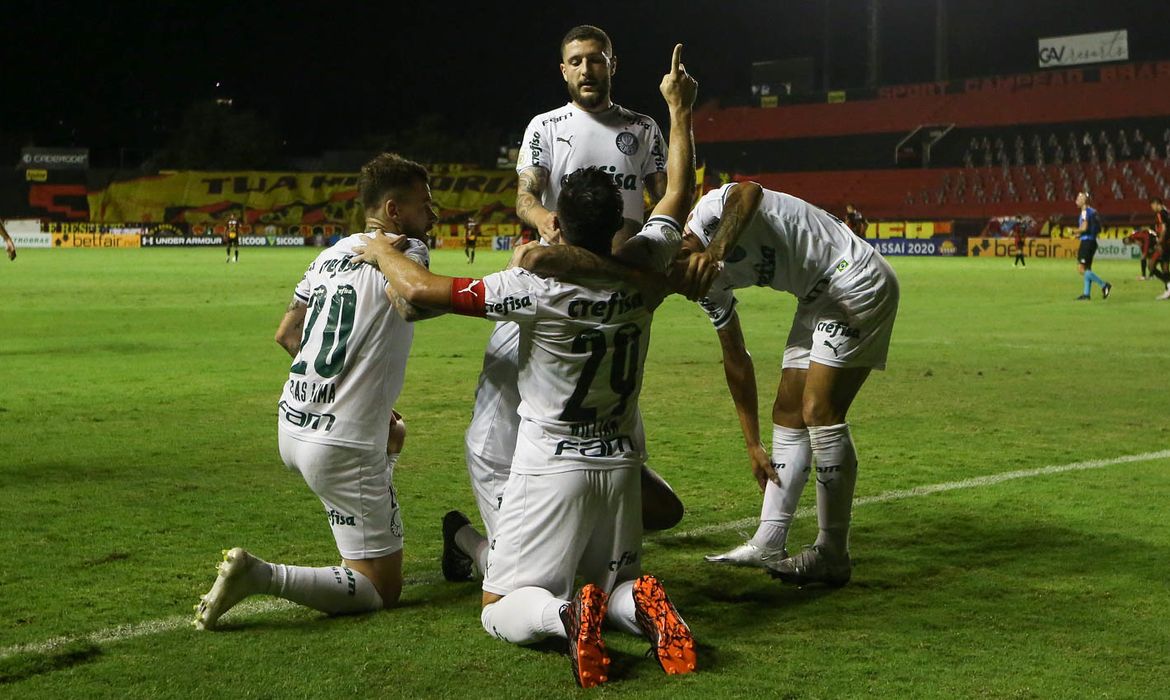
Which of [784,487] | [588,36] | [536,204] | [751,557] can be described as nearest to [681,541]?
[751,557]

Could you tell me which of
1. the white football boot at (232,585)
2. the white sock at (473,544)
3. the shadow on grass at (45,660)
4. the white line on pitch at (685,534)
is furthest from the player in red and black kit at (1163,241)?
the shadow on grass at (45,660)

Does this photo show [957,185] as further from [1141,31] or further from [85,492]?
[85,492]

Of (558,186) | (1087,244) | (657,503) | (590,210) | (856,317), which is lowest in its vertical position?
(657,503)

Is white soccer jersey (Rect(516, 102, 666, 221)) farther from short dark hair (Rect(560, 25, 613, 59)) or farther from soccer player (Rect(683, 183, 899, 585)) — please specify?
soccer player (Rect(683, 183, 899, 585))

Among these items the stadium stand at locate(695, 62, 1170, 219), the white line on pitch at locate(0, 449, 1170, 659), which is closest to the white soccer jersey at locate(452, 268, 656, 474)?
the white line on pitch at locate(0, 449, 1170, 659)

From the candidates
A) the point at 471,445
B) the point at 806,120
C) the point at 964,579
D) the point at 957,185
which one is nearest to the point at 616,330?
the point at 471,445

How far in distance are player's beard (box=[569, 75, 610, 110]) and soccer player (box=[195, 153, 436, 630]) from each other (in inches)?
37.8

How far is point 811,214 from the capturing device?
5.67 metres

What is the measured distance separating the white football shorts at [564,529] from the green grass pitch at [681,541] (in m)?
0.27

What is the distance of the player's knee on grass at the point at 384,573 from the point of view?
5.00m

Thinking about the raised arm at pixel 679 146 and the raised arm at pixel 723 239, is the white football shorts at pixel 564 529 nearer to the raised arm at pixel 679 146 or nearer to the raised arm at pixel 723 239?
the raised arm at pixel 723 239

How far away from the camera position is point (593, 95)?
18.7 feet

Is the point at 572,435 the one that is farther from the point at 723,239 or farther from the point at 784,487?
the point at 784,487

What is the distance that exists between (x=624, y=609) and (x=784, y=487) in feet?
5.16
